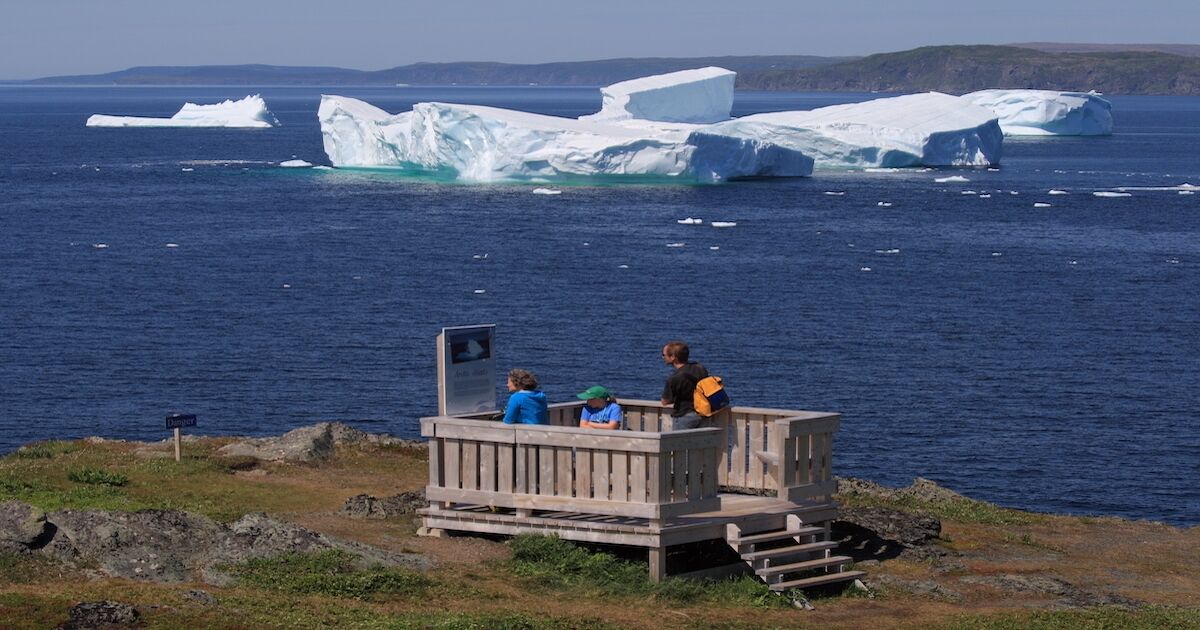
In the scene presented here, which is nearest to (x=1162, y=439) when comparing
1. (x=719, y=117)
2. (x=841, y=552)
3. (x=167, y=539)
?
(x=841, y=552)

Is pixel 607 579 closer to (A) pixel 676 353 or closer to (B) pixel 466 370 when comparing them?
(A) pixel 676 353

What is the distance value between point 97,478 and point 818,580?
791cm

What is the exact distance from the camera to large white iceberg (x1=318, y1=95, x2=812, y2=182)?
3482 inches

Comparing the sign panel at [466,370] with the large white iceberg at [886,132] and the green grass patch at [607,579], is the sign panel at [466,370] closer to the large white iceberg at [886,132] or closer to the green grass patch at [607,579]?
the green grass patch at [607,579]

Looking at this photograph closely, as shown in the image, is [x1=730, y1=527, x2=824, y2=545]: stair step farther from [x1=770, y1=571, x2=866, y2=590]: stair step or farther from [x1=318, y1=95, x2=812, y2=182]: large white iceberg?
[x1=318, y1=95, x2=812, y2=182]: large white iceberg

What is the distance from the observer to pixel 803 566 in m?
15.1

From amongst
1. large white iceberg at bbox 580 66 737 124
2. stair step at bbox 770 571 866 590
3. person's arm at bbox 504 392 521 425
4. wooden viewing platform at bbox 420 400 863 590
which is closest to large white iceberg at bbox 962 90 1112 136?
large white iceberg at bbox 580 66 737 124

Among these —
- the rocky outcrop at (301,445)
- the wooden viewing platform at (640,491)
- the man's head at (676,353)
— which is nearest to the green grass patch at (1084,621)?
the wooden viewing platform at (640,491)

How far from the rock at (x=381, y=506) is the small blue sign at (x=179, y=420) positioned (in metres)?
3.03

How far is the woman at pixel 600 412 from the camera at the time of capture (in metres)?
15.8

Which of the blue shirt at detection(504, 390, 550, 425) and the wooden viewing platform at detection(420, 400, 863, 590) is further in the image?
the blue shirt at detection(504, 390, 550, 425)

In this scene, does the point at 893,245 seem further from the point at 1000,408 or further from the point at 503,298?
the point at 1000,408

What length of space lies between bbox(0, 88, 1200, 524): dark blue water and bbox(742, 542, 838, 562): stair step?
50.3 feet

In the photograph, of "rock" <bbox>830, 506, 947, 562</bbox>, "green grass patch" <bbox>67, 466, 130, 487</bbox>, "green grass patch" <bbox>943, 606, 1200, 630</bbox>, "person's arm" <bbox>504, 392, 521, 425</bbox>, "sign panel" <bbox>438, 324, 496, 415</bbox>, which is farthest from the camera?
"green grass patch" <bbox>67, 466, 130, 487</bbox>
